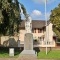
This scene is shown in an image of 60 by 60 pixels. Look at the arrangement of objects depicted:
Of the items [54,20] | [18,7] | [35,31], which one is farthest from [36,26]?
[18,7]

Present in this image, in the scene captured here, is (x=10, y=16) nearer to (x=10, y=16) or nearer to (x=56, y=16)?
(x=10, y=16)

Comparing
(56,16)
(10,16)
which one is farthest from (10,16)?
(56,16)

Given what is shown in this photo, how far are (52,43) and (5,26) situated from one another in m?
19.4

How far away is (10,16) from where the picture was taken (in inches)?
1237

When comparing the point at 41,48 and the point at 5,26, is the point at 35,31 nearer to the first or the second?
the point at 41,48

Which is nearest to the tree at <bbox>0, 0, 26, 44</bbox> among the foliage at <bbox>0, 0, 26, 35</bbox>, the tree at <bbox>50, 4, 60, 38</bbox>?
the foliage at <bbox>0, 0, 26, 35</bbox>

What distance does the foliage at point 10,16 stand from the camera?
98.8ft

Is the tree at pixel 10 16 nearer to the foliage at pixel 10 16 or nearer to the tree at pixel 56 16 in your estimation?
the foliage at pixel 10 16

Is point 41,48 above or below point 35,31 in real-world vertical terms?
below

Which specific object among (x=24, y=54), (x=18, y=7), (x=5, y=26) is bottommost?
(x=24, y=54)

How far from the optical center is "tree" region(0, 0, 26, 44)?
3014 cm

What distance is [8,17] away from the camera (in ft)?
105

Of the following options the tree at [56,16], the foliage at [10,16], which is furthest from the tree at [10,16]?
the tree at [56,16]

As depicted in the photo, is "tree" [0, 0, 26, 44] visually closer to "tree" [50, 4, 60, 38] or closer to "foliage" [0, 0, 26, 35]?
"foliage" [0, 0, 26, 35]
